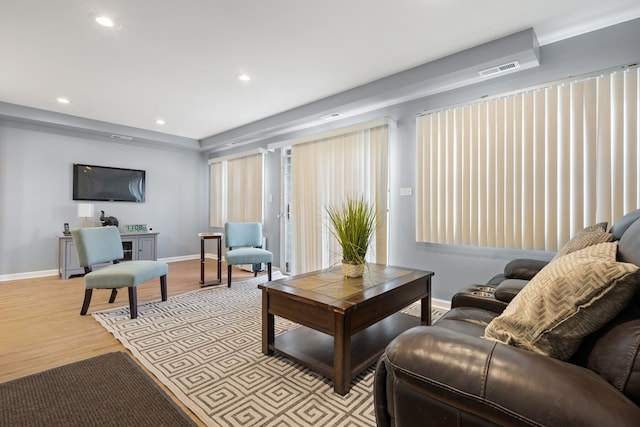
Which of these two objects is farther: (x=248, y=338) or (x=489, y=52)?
(x=489, y=52)

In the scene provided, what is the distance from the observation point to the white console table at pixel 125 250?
4441 millimetres

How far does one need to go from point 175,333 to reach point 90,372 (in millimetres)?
665

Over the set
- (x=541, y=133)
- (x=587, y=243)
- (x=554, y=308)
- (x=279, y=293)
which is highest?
(x=541, y=133)

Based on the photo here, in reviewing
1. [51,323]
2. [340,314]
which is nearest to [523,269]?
[340,314]

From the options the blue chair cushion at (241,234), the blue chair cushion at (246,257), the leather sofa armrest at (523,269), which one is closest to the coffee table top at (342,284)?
the leather sofa armrest at (523,269)

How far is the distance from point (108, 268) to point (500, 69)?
13.7 ft

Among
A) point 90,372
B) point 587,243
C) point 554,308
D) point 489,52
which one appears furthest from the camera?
point 489,52

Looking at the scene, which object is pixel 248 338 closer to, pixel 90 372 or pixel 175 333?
pixel 175 333

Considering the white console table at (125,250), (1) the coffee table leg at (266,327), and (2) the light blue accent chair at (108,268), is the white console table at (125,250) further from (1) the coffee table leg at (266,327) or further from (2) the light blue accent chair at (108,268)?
(1) the coffee table leg at (266,327)

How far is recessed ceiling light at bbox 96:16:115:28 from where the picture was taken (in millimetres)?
2248

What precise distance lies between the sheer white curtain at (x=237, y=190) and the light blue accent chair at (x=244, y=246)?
2.47 ft

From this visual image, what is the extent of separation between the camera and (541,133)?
8.56 feet

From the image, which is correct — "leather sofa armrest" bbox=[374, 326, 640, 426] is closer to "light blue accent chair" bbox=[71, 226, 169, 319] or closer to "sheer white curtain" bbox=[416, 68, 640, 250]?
"sheer white curtain" bbox=[416, 68, 640, 250]

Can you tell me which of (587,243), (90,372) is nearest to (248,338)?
(90,372)
